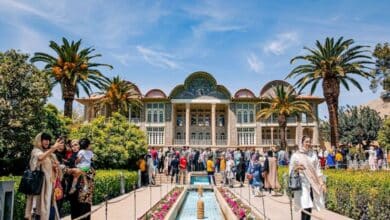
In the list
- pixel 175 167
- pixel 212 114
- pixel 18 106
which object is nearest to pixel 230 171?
pixel 175 167

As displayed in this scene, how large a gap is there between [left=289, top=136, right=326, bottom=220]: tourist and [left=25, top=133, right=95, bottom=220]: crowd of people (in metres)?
3.57

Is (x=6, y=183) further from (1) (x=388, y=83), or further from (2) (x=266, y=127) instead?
(2) (x=266, y=127)

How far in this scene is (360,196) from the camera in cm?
883

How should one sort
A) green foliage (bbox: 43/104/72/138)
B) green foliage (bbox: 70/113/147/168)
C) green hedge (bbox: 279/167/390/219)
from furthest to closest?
green foliage (bbox: 43/104/72/138)
green foliage (bbox: 70/113/147/168)
green hedge (bbox: 279/167/390/219)

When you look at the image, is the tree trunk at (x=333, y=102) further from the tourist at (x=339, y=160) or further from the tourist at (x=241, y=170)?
the tourist at (x=241, y=170)

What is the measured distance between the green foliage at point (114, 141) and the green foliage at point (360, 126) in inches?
1437

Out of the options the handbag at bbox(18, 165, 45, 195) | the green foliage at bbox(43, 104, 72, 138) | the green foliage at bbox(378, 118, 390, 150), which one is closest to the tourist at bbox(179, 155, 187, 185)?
the green foliage at bbox(43, 104, 72, 138)

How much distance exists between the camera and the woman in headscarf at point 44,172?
16.9 feet

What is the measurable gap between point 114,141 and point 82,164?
12462 mm

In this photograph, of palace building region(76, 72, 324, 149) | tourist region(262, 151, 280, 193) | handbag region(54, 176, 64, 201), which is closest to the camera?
handbag region(54, 176, 64, 201)

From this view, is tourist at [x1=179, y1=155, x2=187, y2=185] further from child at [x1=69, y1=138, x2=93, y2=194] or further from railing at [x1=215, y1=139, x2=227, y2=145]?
railing at [x1=215, y1=139, x2=227, y2=145]

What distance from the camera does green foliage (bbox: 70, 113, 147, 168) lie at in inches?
720

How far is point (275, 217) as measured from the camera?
9.51m

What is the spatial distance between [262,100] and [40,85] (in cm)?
3243
